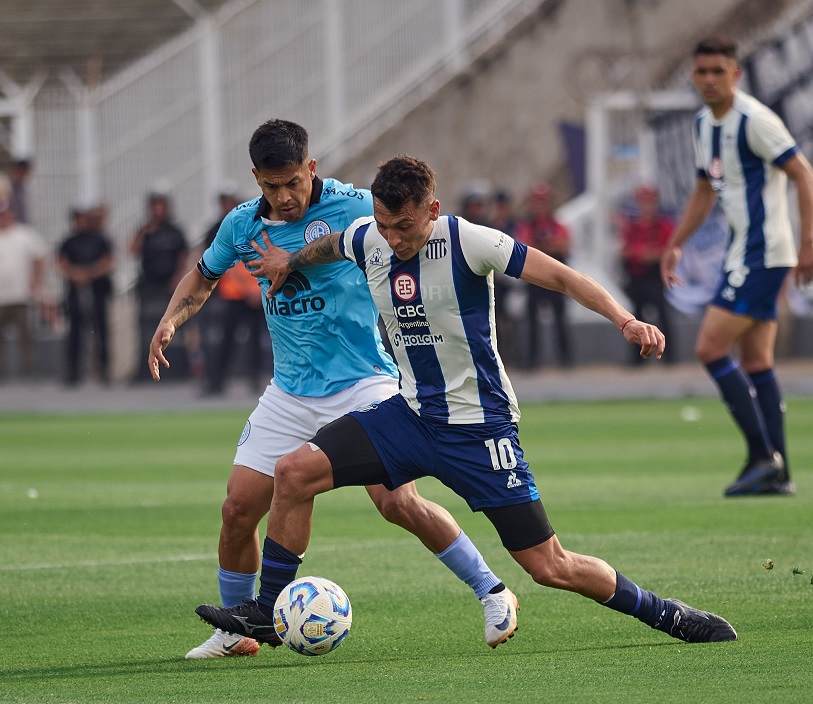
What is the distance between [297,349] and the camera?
21.7 feet

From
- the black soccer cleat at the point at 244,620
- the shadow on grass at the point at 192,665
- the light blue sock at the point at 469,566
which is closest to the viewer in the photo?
the shadow on grass at the point at 192,665

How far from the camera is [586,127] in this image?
84.6ft

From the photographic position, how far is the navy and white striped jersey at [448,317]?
5.95m

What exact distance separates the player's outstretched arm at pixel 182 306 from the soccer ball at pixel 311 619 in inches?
47.4

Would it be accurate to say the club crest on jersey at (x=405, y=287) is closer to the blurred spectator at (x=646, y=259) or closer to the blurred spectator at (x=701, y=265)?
the blurred spectator at (x=646, y=259)

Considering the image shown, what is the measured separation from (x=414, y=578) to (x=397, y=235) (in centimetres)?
231

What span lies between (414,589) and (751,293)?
11.6 feet

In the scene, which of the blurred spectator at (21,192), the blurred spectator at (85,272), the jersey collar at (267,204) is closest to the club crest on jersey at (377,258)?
the jersey collar at (267,204)

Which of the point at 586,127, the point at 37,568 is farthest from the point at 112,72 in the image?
the point at 37,568

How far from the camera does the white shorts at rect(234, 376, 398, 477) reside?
21.0 feet

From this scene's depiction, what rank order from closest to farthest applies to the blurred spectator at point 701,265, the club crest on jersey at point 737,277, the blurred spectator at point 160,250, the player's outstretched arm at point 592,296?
the player's outstretched arm at point 592,296, the club crest on jersey at point 737,277, the blurred spectator at point 160,250, the blurred spectator at point 701,265

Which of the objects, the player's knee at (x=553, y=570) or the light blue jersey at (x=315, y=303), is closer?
the player's knee at (x=553, y=570)

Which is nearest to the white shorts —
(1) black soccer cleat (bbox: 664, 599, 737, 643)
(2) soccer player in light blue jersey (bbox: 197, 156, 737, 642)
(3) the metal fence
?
(2) soccer player in light blue jersey (bbox: 197, 156, 737, 642)

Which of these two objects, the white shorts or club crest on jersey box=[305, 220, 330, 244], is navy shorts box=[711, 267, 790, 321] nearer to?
the white shorts
